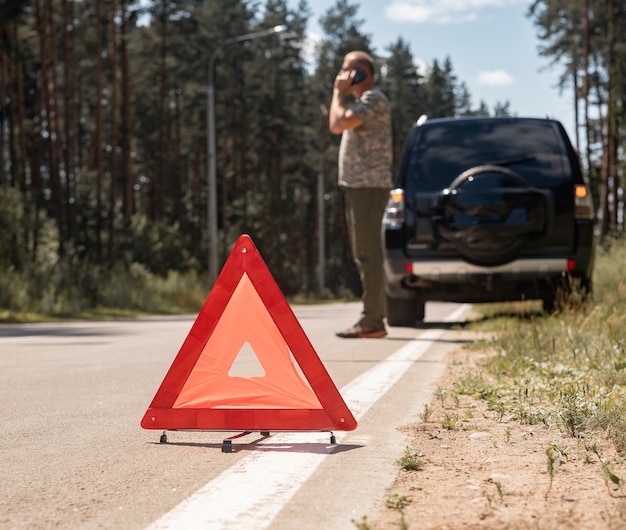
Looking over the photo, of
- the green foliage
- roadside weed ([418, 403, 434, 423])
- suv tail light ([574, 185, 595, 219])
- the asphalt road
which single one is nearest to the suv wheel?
suv tail light ([574, 185, 595, 219])

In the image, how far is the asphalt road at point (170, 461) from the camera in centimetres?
370

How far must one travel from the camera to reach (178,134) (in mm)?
69312

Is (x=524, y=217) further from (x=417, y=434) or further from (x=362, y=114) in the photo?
(x=417, y=434)

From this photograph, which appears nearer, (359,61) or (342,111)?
(342,111)

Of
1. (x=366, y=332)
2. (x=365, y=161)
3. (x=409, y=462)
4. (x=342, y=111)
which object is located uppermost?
(x=342, y=111)

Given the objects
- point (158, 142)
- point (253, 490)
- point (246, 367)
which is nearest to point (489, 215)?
point (246, 367)

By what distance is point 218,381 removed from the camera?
5.20 meters

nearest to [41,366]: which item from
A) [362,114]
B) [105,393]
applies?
[105,393]

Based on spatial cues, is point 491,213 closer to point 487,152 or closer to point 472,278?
point 472,278

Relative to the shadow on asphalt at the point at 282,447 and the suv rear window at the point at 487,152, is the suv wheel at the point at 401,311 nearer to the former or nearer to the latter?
the suv rear window at the point at 487,152

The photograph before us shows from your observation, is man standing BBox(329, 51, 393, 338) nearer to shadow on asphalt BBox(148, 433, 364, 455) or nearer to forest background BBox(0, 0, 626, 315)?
shadow on asphalt BBox(148, 433, 364, 455)

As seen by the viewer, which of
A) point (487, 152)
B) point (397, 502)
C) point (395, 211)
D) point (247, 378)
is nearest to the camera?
point (397, 502)

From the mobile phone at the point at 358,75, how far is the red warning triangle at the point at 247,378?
19.6 feet

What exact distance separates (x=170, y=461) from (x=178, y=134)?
215ft
